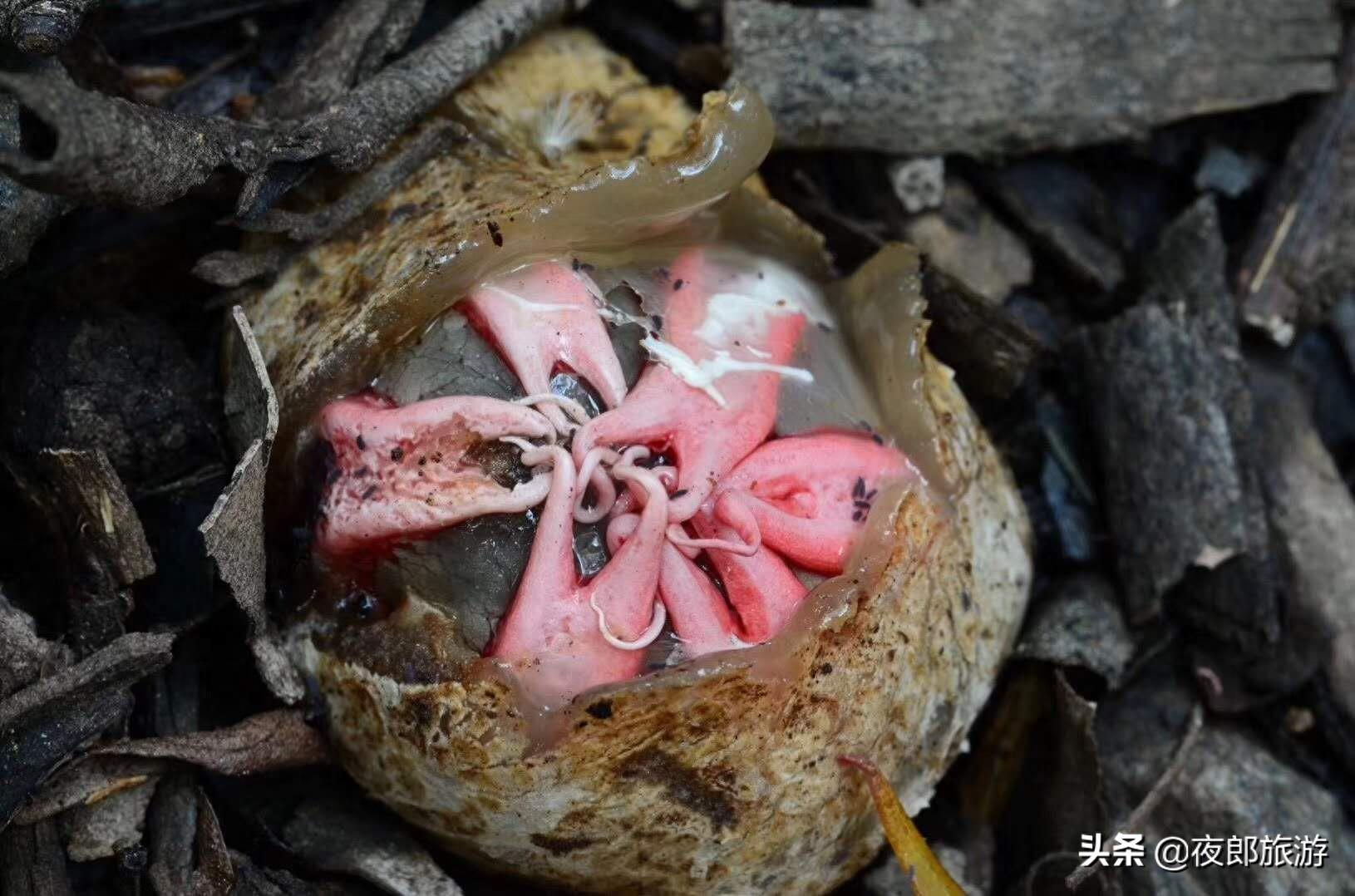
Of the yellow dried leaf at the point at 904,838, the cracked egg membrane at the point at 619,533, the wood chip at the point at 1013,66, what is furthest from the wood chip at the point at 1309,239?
the yellow dried leaf at the point at 904,838

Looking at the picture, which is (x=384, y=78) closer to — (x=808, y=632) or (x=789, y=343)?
(x=789, y=343)

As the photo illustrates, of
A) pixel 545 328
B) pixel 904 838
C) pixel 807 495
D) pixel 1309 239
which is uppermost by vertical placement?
pixel 545 328

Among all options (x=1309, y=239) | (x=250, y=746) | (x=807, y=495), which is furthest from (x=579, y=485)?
(x=1309, y=239)

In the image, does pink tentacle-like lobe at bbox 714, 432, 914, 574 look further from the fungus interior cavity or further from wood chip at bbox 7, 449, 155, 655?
wood chip at bbox 7, 449, 155, 655

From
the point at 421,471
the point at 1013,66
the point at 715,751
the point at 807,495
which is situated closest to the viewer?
the point at 715,751

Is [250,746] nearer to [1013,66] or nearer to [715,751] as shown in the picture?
[715,751]

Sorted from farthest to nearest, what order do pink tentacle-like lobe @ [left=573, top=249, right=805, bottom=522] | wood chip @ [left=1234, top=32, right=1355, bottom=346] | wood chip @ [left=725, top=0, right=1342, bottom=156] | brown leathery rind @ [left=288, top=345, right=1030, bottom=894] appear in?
1. wood chip @ [left=1234, top=32, right=1355, bottom=346]
2. wood chip @ [left=725, top=0, right=1342, bottom=156]
3. pink tentacle-like lobe @ [left=573, top=249, right=805, bottom=522]
4. brown leathery rind @ [left=288, top=345, right=1030, bottom=894]

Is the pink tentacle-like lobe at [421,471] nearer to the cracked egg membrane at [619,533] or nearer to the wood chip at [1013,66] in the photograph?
the cracked egg membrane at [619,533]

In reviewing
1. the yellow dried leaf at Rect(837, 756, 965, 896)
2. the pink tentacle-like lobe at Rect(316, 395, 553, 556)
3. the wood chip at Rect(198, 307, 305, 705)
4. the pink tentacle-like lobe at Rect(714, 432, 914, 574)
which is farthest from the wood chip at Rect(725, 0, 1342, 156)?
the yellow dried leaf at Rect(837, 756, 965, 896)
